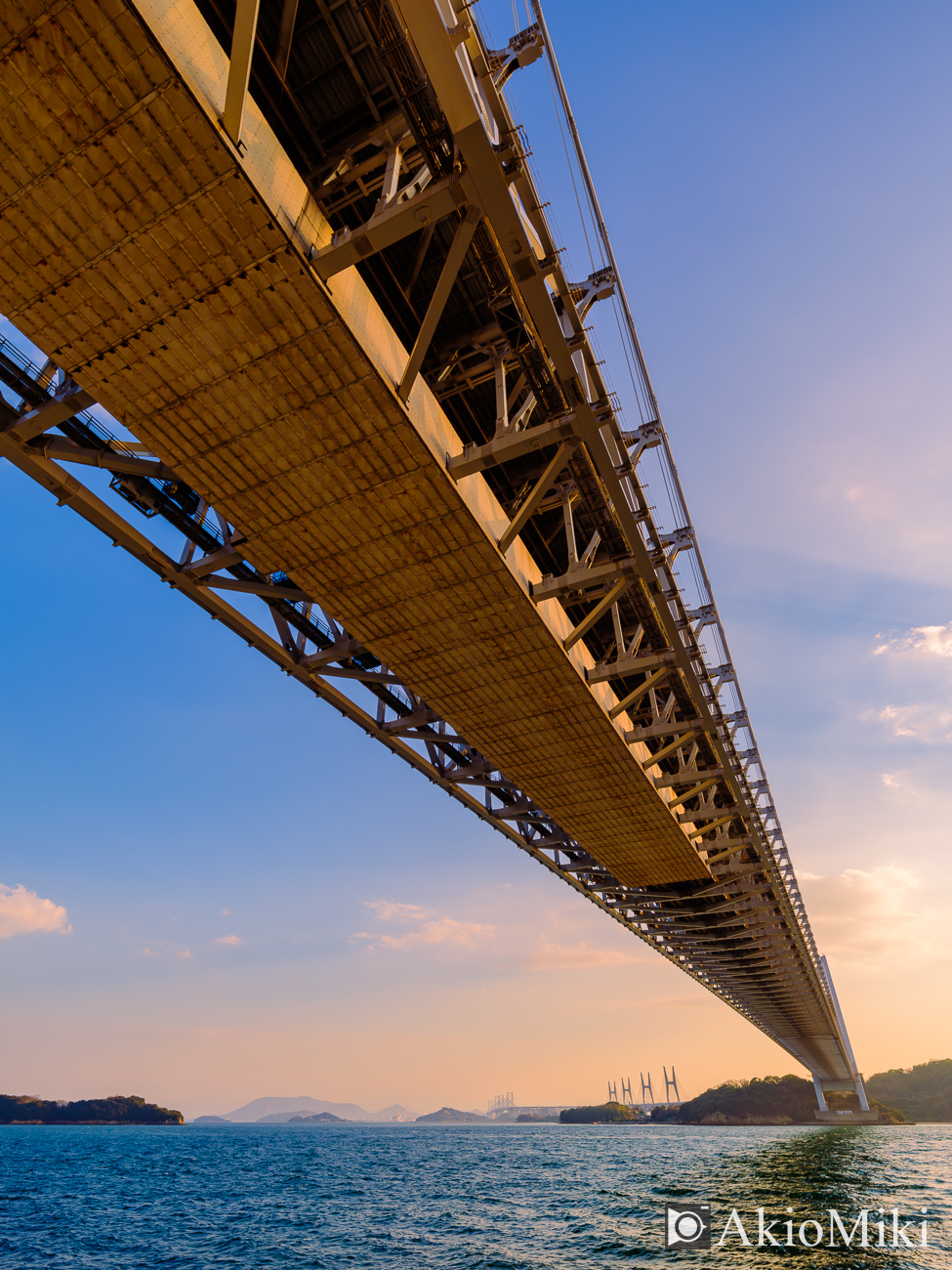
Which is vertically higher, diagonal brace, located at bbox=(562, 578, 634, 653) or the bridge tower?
diagonal brace, located at bbox=(562, 578, 634, 653)

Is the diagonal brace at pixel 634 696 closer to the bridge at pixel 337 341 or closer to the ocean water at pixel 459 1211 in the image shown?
the bridge at pixel 337 341

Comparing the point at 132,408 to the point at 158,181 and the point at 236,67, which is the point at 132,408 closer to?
the point at 158,181

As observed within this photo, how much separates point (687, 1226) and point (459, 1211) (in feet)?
31.2

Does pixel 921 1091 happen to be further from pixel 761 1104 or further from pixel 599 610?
pixel 599 610

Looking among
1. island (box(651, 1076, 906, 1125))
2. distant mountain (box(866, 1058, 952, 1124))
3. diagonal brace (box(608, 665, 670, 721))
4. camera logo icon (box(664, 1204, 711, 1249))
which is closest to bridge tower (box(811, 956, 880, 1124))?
island (box(651, 1076, 906, 1125))

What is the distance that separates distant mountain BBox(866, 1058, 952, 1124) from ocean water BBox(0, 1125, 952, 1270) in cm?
15280

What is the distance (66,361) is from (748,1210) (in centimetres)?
2943

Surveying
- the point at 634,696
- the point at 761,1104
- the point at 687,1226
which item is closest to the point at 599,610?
the point at 634,696

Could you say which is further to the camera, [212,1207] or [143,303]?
[212,1207]

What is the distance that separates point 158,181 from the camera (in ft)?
26.3

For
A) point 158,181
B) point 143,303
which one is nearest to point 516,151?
point 158,181

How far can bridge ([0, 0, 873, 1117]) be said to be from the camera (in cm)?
771

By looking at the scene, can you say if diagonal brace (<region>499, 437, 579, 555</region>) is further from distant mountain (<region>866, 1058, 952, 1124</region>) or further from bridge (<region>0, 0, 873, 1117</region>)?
distant mountain (<region>866, 1058, 952, 1124</region>)

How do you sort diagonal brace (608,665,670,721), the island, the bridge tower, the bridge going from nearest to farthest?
the bridge, diagonal brace (608,665,670,721), the bridge tower, the island
